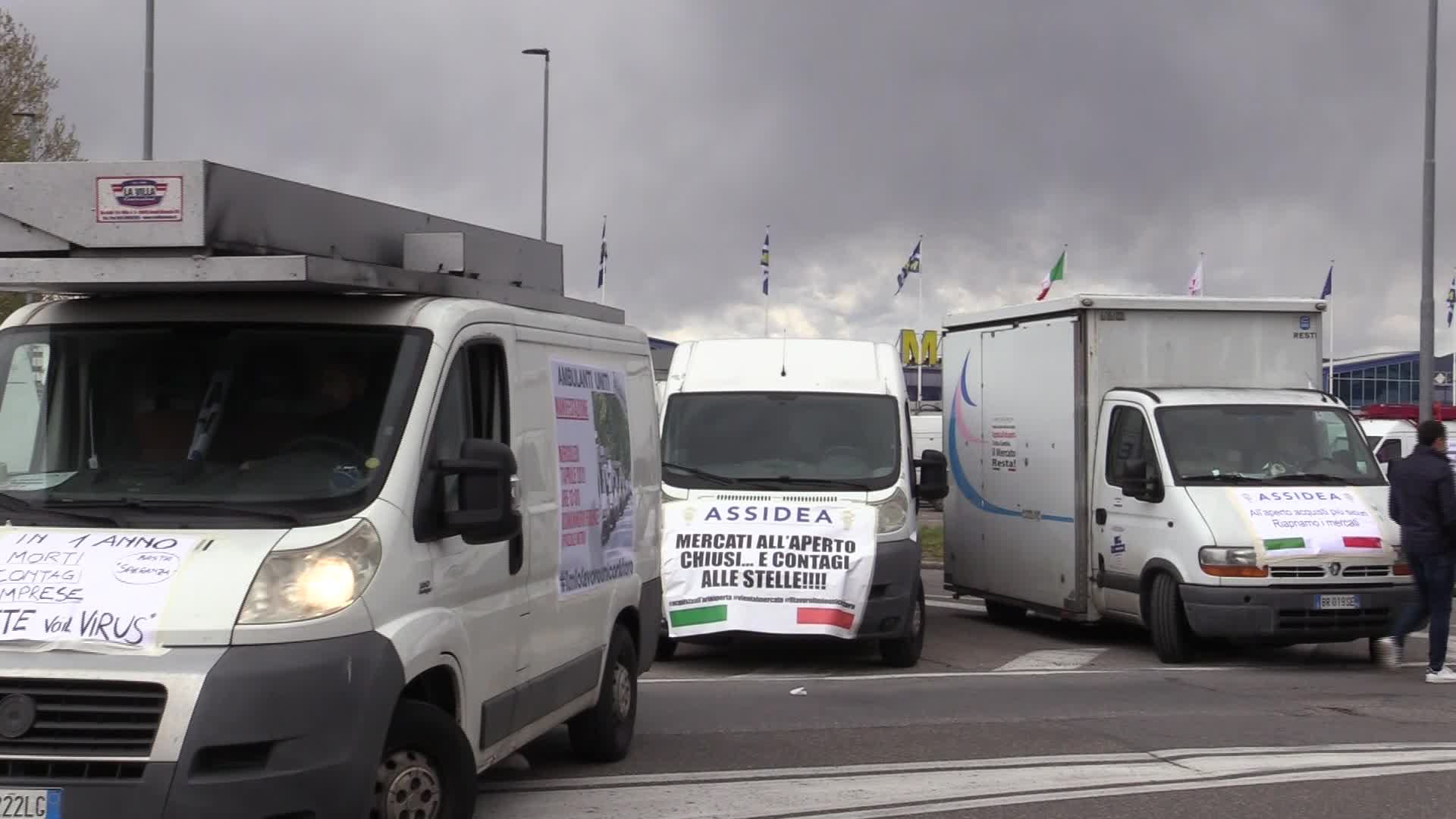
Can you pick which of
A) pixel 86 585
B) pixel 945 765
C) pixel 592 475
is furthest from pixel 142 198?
pixel 945 765

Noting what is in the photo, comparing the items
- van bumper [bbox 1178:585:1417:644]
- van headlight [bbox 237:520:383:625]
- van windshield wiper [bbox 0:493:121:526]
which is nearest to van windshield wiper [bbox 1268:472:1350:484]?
van bumper [bbox 1178:585:1417:644]

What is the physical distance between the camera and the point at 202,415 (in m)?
6.16

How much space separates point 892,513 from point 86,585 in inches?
337

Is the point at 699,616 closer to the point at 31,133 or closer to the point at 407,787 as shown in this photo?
the point at 407,787

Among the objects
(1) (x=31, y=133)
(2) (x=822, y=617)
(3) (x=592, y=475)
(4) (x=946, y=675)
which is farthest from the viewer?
(1) (x=31, y=133)

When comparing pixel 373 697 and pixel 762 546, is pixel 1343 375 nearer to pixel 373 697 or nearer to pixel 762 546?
pixel 762 546

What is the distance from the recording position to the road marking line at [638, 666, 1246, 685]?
12.8 meters

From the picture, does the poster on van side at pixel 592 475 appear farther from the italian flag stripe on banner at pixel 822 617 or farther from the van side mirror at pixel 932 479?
the van side mirror at pixel 932 479

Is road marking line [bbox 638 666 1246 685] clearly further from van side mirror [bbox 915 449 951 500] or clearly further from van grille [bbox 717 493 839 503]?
van side mirror [bbox 915 449 951 500]

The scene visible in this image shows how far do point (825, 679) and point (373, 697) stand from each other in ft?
25.0

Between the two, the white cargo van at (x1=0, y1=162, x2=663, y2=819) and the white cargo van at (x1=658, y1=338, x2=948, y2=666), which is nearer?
the white cargo van at (x1=0, y1=162, x2=663, y2=819)

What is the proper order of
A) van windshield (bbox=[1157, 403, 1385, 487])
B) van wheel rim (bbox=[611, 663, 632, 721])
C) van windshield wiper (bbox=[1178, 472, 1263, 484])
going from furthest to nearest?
van windshield (bbox=[1157, 403, 1385, 487]) < van windshield wiper (bbox=[1178, 472, 1263, 484]) < van wheel rim (bbox=[611, 663, 632, 721])

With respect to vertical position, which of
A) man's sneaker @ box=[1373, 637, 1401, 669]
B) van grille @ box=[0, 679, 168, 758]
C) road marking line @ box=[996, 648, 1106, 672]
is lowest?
road marking line @ box=[996, 648, 1106, 672]

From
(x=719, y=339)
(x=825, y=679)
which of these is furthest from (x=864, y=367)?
(x=825, y=679)
